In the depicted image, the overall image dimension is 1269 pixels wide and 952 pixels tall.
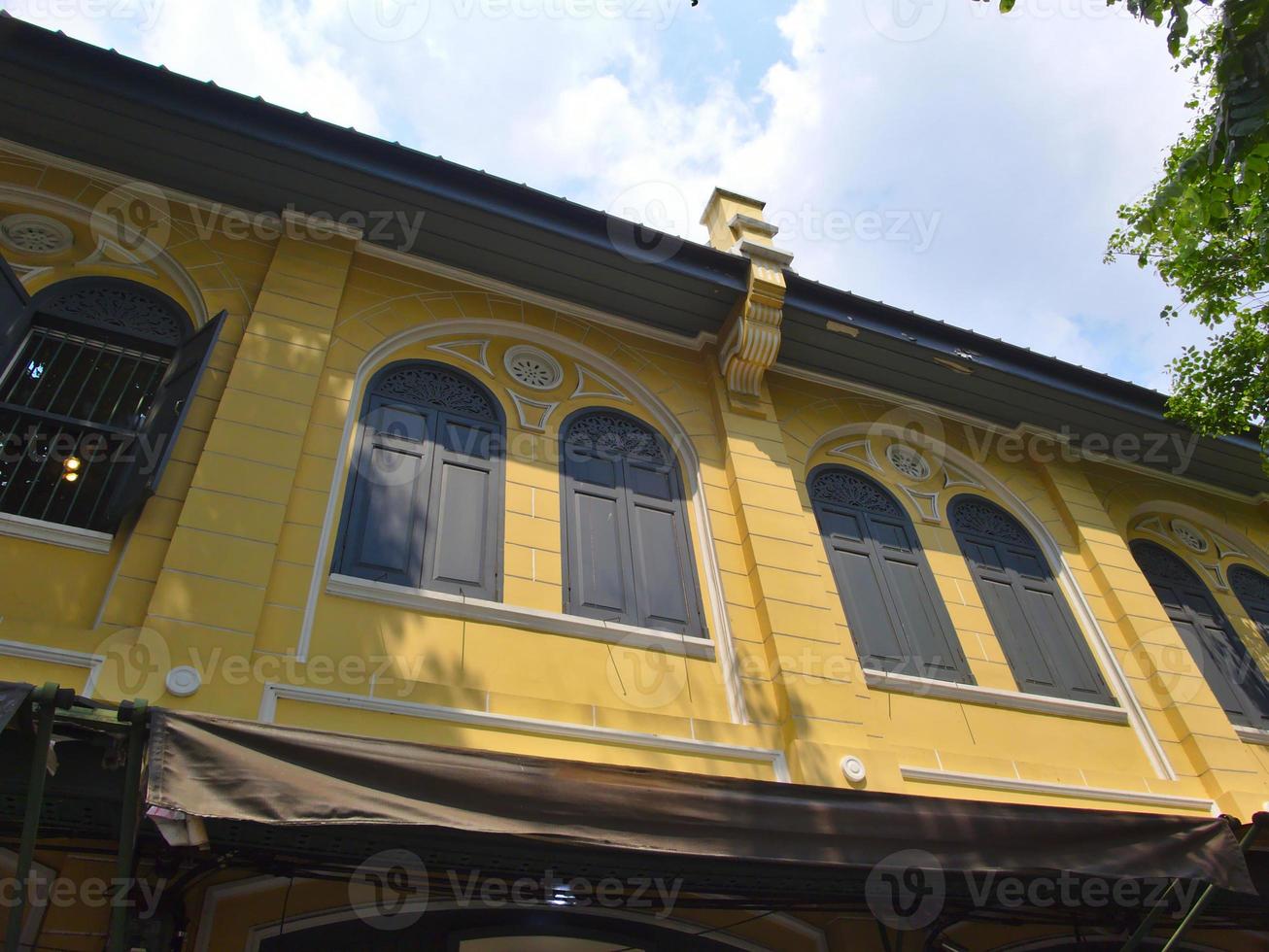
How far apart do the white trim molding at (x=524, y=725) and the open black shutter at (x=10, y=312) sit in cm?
260

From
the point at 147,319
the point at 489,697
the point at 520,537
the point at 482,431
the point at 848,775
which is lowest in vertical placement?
the point at 848,775

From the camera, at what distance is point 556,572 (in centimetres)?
591

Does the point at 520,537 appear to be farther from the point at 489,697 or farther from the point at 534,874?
the point at 534,874

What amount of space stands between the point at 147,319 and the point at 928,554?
6073 millimetres

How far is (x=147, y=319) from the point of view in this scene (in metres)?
6.14

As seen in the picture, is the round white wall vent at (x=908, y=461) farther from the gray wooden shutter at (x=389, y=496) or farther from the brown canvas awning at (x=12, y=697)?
the brown canvas awning at (x=12, y=697)

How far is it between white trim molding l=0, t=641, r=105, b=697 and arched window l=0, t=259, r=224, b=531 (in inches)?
33.2

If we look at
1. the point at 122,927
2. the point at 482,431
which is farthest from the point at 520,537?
the point at 122,927

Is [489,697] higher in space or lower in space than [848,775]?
higher

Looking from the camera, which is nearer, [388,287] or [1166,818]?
[1166,818]

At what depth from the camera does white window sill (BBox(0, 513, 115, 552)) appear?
4832 mm

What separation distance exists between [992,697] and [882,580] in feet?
3.73

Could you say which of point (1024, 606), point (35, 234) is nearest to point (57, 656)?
point (35, 234)

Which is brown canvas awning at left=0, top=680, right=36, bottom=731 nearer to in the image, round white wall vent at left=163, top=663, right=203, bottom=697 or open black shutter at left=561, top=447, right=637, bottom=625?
round white wall vent at left=163, top=663, right=203, bottom=697
